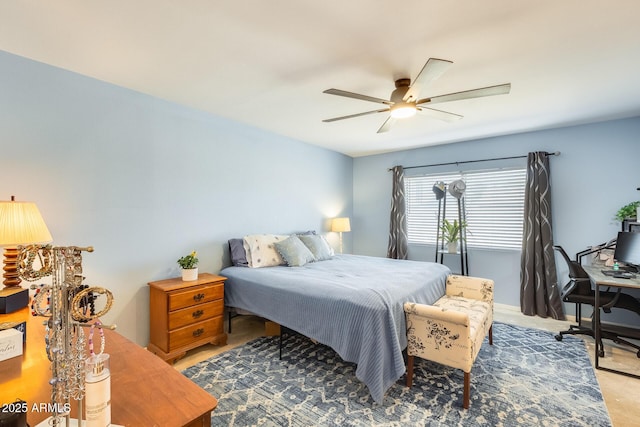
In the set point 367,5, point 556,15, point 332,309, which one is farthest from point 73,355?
point 556,15

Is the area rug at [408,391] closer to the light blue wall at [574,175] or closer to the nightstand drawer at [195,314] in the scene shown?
the nightstand drawer at [195,314]

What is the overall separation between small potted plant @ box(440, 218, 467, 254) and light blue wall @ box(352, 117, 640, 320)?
0.35 meters

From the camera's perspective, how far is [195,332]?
2.75 meters

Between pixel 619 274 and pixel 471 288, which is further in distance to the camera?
pixel 471 288

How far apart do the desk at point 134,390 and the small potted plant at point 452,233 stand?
165 inches

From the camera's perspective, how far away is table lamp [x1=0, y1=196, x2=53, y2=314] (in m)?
1.64

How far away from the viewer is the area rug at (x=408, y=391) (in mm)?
1913

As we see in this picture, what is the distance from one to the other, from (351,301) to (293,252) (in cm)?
144

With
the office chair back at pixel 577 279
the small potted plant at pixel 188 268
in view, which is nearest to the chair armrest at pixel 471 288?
the office chair back at pixel 577 279

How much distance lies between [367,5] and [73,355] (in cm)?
198

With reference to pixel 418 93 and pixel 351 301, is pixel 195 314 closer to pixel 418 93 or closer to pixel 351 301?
pixel 351 301

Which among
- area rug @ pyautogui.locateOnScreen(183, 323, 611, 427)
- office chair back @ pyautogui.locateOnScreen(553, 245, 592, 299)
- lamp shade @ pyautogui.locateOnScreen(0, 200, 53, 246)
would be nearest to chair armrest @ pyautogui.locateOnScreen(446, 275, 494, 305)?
area rug @ pyautogui.locateOnScreen(183, 323, 611, 427)

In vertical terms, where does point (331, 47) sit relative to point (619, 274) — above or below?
above

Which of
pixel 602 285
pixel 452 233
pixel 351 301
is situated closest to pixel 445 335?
pixel 351 301
